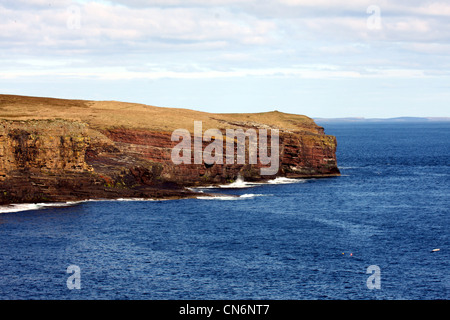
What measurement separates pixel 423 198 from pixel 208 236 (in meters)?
52.5

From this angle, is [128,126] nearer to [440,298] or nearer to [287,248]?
[287,248]

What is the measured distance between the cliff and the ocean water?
5.62m

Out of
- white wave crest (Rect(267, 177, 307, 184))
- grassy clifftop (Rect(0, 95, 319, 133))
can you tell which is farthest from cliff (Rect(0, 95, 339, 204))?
white wave crest (Rect(267, 177, 307, 184))

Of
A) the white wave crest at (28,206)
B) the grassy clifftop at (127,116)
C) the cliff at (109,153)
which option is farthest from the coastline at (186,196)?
the grassy clifftop at (127,116)

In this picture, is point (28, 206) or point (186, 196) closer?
point (28, 206)

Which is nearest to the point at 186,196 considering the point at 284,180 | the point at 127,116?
the point at 284,180

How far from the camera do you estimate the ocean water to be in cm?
6219

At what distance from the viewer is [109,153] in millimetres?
128750

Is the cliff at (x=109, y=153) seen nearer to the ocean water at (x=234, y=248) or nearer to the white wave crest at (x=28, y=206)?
the white wave crest at (x=28, y=206)

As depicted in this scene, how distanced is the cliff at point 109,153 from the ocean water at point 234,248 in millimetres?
5617

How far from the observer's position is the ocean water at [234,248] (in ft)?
204

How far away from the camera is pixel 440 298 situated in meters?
59.4

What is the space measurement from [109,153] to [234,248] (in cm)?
5809

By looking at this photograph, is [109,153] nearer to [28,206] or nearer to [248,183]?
[28,206]
